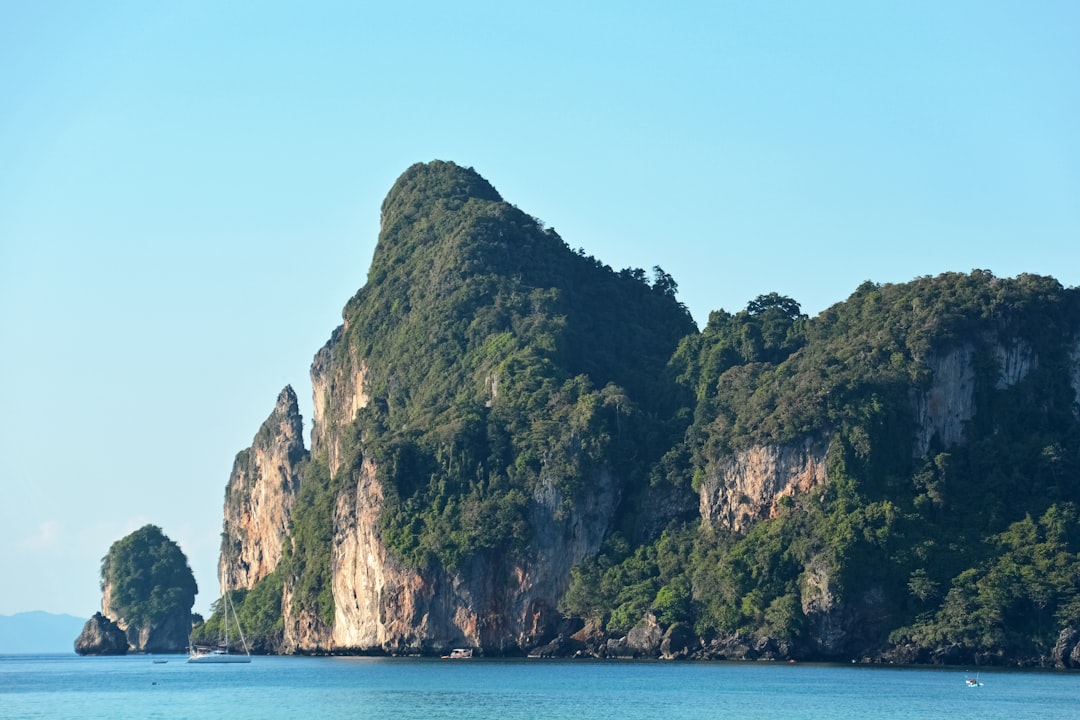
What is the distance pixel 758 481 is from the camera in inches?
3807

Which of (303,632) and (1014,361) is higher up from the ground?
(1014,361)

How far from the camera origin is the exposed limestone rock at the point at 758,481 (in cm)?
9475

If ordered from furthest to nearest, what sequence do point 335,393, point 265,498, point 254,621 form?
point 265,498
point 335,393
point 254,621

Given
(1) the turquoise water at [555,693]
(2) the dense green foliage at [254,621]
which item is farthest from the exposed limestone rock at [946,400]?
(2) the dense green foliage at [254,621]

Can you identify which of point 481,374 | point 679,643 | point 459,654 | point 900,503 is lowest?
point 679,643

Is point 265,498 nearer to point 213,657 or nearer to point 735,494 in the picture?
point 213,657

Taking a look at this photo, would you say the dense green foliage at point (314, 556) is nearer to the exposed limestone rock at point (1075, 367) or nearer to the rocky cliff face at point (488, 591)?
the rocky cliff face at point (488, 591)

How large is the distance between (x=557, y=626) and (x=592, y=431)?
12060mm

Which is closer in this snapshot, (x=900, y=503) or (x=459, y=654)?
(x=900, y=503)

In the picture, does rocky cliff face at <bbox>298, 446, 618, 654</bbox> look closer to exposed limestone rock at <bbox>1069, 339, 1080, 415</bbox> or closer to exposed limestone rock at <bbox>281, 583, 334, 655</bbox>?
exposed limestone rock at <bbox>281, 583, 334, 655</bbox>

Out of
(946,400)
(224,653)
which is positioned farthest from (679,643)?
(224,653)

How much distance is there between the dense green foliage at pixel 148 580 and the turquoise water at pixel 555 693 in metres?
55.3

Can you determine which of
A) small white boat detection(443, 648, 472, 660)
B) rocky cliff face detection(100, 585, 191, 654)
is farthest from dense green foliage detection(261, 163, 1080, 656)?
rocky cliff face detection(100, 585, 191, 654)

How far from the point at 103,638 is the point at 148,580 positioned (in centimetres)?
858
